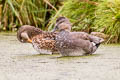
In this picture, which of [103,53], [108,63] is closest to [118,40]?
[103,53]

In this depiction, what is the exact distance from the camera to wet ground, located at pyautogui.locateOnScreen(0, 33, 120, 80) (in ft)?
15.1

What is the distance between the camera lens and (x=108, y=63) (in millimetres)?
5434

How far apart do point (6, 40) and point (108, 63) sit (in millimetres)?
3252

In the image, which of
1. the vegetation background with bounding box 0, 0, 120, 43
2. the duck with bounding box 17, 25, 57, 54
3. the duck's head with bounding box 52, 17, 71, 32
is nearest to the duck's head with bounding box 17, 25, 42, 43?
the duck with bounding box 17, 25, 57, 54

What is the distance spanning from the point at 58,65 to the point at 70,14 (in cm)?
348

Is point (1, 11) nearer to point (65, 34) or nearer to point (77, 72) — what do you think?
point (65, 34)

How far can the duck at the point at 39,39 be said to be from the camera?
665cm

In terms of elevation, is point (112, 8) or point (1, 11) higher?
point (112, 8)

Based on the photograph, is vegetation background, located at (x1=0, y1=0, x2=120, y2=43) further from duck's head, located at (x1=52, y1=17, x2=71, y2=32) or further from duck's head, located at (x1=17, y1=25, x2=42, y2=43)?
duck's head, located at (x1=17, y1=25, x2=42, y2=43)

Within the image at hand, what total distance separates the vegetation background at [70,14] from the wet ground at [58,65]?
0.65 metres

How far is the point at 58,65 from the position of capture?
5.33 meters

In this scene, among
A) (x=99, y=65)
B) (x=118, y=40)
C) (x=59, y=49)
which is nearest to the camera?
(x=99, y=65)

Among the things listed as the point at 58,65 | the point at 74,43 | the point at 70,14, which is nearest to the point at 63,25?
the point at 74,43

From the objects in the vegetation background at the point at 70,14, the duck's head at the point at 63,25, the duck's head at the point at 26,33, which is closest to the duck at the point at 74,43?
the duck's head at the point at 63,25
